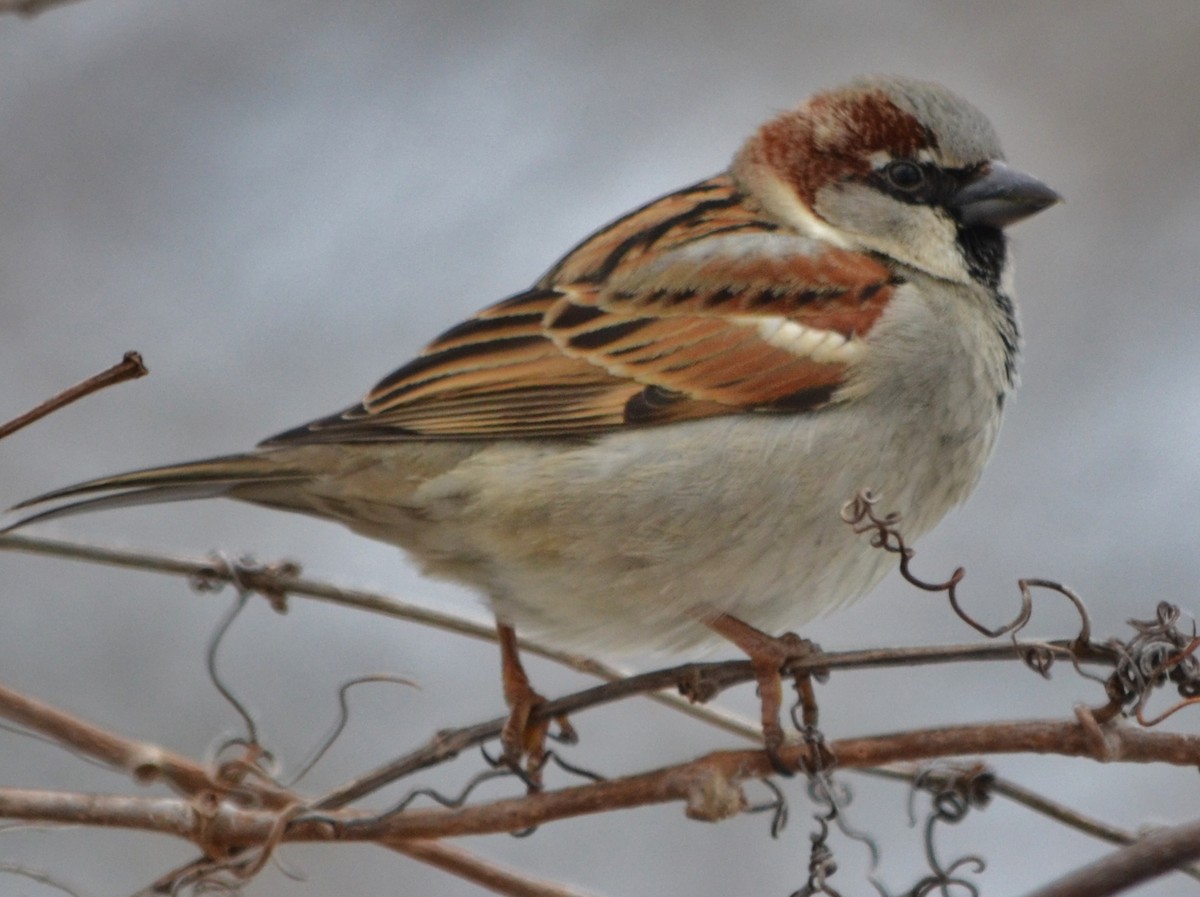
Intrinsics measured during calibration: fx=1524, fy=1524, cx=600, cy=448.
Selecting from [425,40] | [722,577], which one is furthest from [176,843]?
[425,40]

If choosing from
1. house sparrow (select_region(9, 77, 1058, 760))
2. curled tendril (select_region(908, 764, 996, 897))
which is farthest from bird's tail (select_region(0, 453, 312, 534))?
curled tendril (select_region(908, 764, 996, 897))

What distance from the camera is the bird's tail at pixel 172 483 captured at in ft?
7.27

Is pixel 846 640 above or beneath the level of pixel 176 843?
above

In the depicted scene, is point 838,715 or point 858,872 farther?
point 838,715

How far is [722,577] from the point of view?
8.20 ft

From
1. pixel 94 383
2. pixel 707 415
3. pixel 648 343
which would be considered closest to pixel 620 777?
pixel 94 383

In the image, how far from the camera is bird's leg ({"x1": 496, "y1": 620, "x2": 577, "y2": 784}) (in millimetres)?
2455

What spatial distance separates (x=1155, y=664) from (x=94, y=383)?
1.12m

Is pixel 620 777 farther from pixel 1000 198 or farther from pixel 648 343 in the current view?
pixel 1000 198

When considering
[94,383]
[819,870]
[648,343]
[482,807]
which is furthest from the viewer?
[648,343]

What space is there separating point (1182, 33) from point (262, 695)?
3254 mm

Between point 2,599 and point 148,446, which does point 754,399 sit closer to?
point 148,446

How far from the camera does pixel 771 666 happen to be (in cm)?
216

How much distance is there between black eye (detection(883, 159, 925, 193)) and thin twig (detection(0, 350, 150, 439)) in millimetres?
1832
